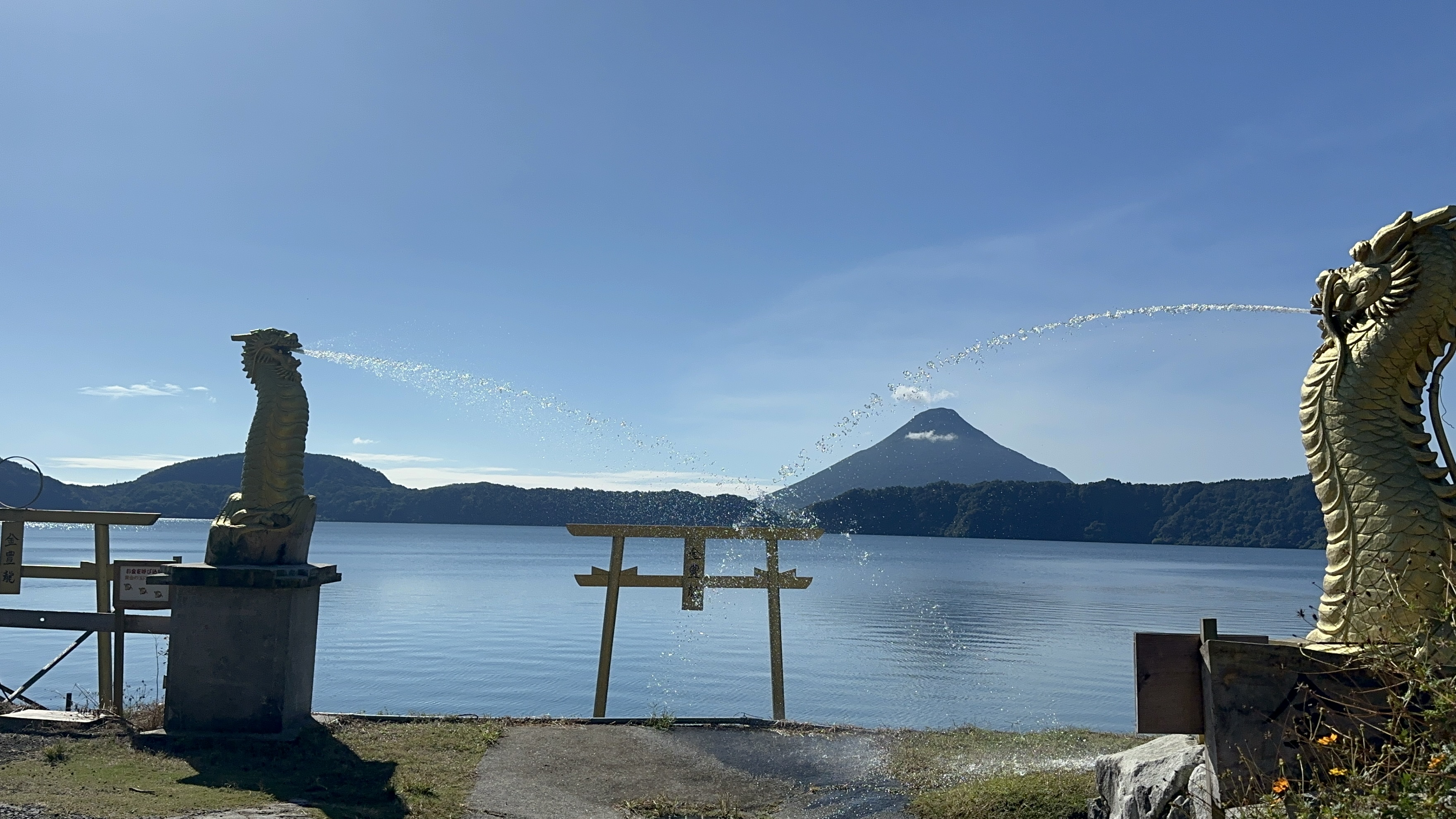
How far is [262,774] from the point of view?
754 cm

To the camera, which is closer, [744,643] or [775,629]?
[775,629]

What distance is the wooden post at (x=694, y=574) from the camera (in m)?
11.1

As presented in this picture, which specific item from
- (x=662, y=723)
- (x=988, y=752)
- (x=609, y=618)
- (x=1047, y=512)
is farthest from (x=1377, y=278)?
(x=1047, y=512)

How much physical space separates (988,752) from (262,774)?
605 cm

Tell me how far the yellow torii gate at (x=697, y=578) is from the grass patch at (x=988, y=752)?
200cm

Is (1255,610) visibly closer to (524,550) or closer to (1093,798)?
(1093,798)

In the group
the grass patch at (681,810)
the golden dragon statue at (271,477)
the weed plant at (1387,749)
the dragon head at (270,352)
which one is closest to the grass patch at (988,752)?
the grass patch at (681,810)

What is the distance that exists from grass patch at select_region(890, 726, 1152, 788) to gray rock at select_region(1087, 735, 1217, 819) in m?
1.18

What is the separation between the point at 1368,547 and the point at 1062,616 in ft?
127

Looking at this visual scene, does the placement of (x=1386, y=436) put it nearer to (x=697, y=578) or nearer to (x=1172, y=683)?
(x=1172, y=683)

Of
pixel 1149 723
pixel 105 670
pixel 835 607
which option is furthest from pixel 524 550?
pixel 1149 723

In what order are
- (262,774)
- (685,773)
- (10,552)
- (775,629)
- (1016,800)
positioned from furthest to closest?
1. (10,552)
2. (775,629)
3. (685,773)
4. (262,774)
5. (1016,800)

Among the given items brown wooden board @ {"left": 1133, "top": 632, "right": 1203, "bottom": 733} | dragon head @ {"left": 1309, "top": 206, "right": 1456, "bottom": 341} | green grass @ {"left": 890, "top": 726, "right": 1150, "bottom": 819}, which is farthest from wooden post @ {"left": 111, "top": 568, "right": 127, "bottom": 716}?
dragon head @ {"left": 1309, "top": 206, "right": 1456, "bottom": 341}

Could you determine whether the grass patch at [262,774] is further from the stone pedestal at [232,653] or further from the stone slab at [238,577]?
the stone slab at [238,577]
